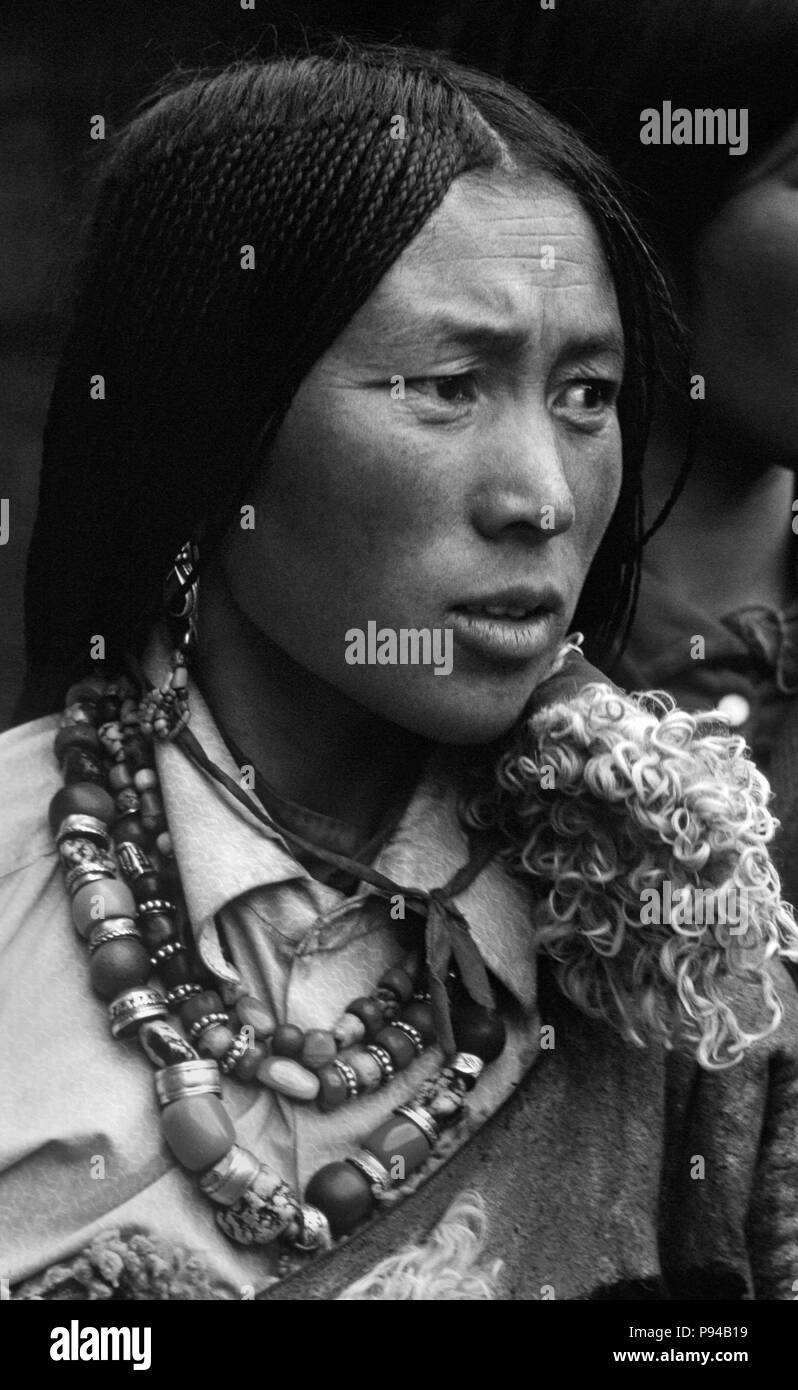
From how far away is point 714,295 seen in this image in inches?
81.3

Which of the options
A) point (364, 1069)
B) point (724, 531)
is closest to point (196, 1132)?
point (364, 1069)

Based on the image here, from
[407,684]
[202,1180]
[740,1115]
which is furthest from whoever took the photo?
[740,1115]

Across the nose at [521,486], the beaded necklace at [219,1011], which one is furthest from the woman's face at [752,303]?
the beaded necklace at [219,1011]

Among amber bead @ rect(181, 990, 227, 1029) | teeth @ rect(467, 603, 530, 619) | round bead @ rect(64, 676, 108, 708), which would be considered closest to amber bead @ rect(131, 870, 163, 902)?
amber bead @ rect(181, 990, 227, 1029)

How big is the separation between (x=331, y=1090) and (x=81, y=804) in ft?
1.30

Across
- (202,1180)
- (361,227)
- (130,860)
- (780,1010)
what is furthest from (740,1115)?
(361,227)

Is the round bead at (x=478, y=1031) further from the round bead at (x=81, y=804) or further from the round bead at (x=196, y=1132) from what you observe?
the round bead at (x=81, y=804)

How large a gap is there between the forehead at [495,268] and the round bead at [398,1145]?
82cm

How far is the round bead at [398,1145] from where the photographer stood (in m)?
1.73

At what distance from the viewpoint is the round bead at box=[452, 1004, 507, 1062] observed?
5.92ft

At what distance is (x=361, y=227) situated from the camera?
1686 mm

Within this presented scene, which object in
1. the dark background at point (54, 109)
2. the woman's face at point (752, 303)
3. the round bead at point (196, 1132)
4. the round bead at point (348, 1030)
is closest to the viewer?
the round bead at point (196, 1132)

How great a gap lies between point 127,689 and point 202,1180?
529 mm
